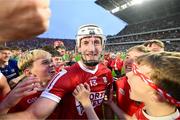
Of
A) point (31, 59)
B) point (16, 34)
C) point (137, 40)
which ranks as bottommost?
point (137, 40)

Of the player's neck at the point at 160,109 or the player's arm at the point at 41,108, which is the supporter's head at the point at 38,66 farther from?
the player's neck at the point at 160,109

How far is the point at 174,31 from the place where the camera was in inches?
1560

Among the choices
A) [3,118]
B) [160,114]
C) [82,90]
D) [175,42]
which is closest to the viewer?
[3,118]

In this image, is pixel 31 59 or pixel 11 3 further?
pixel 31 59

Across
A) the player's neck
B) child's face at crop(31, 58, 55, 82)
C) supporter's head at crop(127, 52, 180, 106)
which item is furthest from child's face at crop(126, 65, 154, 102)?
child's face at crop(31, 58, 55, 82)

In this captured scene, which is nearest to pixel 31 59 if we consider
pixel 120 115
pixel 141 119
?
pixel 120 115

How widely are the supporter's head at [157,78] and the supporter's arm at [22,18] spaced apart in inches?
70.8

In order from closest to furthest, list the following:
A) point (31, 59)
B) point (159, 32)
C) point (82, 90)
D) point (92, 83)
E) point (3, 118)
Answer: point (3, 118)
point (82, 90)
point (92, 83)
point (31, 59)
point (159, 32)

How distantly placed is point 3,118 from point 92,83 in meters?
1.85

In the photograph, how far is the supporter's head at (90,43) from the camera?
3.11 m

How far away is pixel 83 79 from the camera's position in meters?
3.09

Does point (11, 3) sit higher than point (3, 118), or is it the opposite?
point (11, 3)

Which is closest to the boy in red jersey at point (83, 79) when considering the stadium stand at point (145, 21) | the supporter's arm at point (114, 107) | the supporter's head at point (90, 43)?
the supporter's head at point (90, 43)

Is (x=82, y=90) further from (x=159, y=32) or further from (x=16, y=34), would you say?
(x=159, y=32)
